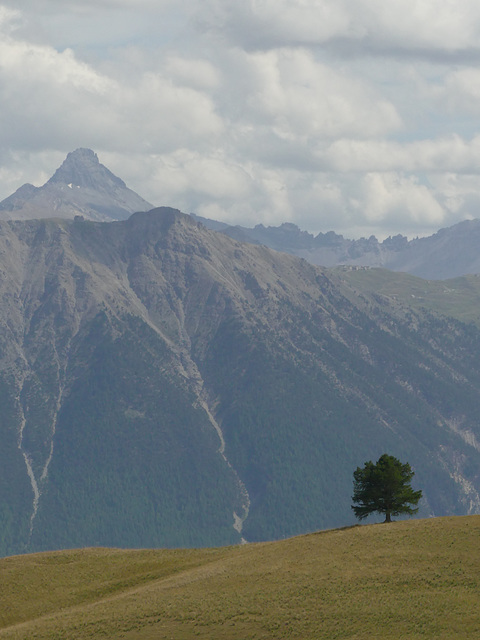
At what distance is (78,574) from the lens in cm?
12181

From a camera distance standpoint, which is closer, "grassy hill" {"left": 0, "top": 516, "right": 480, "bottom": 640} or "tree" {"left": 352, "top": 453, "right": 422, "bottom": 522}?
"grassy hill" {"left": 0, "top": 516, "right": 480, "bottom": 640}

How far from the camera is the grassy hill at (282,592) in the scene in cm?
8906

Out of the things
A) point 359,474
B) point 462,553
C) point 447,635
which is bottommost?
point 447,635

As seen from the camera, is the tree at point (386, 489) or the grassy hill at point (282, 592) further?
the tree at point (386, 489)

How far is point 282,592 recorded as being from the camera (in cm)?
9638

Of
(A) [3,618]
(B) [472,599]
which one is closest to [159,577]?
(A) [3,618]

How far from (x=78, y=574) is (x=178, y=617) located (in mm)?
31519

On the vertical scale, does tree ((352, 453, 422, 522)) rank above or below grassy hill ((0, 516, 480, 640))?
above

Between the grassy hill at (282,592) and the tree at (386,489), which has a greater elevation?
the tree at (386,489)

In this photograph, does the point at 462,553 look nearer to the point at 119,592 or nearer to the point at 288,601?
the point at 288,601

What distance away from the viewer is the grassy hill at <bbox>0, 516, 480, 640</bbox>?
292 feet

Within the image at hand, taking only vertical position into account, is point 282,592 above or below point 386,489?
below

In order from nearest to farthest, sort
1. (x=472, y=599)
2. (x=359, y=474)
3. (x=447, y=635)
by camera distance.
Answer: (x=447, y=635)
(x=472, y=599)
(x=359, y=474)

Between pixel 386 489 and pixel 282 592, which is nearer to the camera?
pixel 282 592
